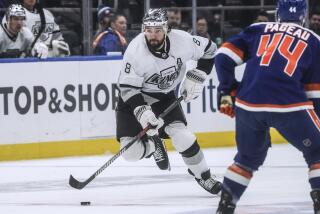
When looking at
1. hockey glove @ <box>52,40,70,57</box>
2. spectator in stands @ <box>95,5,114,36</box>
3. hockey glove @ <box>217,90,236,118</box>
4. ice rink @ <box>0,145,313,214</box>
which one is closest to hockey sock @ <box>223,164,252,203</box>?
hockey glove @ <box>217,90,236,118</box>

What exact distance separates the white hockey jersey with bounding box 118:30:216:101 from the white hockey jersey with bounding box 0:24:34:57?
8.58 ft

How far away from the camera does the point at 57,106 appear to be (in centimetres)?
974

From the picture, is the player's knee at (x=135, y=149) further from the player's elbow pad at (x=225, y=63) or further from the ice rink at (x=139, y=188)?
the player's elbow pad at (x=225, y=63)

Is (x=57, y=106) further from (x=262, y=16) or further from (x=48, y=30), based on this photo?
(x=262, y=16)

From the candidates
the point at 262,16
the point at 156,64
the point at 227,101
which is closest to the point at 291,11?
the point at 227,101

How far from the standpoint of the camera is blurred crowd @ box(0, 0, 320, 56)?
10406 mm

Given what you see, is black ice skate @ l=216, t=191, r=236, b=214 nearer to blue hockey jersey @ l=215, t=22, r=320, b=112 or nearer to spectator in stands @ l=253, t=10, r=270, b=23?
blue hockey jersey @ l=215, t=22, r=320, b=112

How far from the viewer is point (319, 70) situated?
5410mm

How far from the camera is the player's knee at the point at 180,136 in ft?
23.7

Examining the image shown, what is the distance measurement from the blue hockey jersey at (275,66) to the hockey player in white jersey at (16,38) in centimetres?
438

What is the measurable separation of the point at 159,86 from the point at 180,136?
37cm

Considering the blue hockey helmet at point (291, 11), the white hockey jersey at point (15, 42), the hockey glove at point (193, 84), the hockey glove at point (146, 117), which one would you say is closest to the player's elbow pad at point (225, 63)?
the blue hockey helmet at point (291, 11)

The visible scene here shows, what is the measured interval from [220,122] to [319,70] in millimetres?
5158

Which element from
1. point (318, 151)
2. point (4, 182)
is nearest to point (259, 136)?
point (318, 151)
